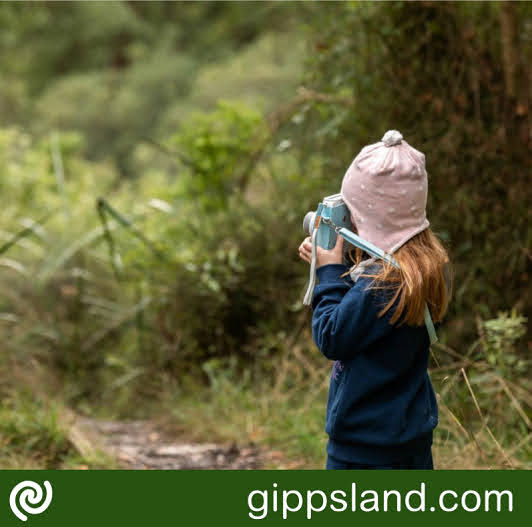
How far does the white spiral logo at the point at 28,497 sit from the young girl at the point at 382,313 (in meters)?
0.97

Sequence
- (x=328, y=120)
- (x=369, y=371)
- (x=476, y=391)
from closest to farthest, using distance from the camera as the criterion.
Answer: (x=369, y=371)
(x=476, y=391)
(x=328, y=120)

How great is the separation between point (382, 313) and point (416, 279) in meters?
0.14

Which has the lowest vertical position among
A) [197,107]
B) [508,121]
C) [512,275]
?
[512,275]

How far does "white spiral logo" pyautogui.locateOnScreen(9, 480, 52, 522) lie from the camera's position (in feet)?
9.14

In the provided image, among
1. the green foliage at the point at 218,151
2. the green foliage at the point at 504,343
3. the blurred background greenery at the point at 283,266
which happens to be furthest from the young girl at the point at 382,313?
the green foliage at the point at 218,151

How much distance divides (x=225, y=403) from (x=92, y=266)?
7.61 feet

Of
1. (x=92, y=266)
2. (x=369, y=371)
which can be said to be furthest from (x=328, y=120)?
(x=369, y=371)

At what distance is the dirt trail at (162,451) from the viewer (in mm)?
4246

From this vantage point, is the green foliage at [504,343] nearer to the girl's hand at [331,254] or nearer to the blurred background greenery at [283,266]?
the blurred background greenery at [283,266]

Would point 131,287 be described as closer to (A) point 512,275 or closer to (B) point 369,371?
(A) point 512,275

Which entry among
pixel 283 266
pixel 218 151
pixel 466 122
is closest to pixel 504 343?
pixel 466 122

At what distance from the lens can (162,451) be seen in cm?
450

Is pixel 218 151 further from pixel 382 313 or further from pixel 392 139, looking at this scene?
pixel 382 313

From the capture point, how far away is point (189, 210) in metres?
6.02
